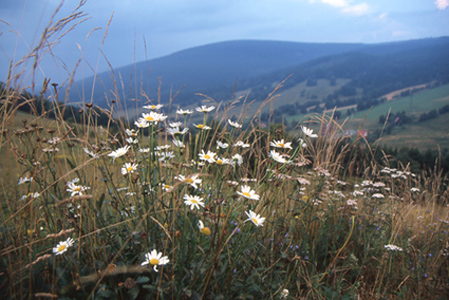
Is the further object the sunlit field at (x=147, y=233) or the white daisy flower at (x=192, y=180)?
the sunlit field at (x=147, y=233)

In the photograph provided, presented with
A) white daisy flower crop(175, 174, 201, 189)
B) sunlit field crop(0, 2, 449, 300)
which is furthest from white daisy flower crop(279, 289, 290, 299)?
white daisy flower crop(175, 174, 201, 189)

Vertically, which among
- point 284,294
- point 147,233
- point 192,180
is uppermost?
point 192,180

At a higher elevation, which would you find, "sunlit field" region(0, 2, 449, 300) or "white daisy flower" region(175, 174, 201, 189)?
"white daisy flower" region(175, 174, 201, 189)

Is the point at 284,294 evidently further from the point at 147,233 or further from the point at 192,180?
the point at 192,180

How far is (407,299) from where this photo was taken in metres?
2.29

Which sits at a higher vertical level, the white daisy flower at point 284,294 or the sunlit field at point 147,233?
the sunlit field at point 147,233

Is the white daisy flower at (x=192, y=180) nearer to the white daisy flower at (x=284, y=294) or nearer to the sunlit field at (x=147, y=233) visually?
the sunlit field at (x=147, y=233)

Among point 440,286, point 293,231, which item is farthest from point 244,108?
point 440,286

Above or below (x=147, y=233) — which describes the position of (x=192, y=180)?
above

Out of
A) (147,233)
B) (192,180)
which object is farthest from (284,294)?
(192,180)

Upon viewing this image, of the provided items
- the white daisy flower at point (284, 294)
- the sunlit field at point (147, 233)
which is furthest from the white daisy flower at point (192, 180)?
the white daisy flower at point (284, 294)

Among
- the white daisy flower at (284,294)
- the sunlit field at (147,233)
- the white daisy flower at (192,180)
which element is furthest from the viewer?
the white daisy flower at (284,294)

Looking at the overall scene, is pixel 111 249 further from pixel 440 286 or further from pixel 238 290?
pixel 440 286

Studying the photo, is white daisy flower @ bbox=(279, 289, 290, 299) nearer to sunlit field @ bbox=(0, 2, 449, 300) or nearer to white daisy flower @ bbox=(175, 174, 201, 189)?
sunlit field @ bbox=(0, 2, 449, 300)
